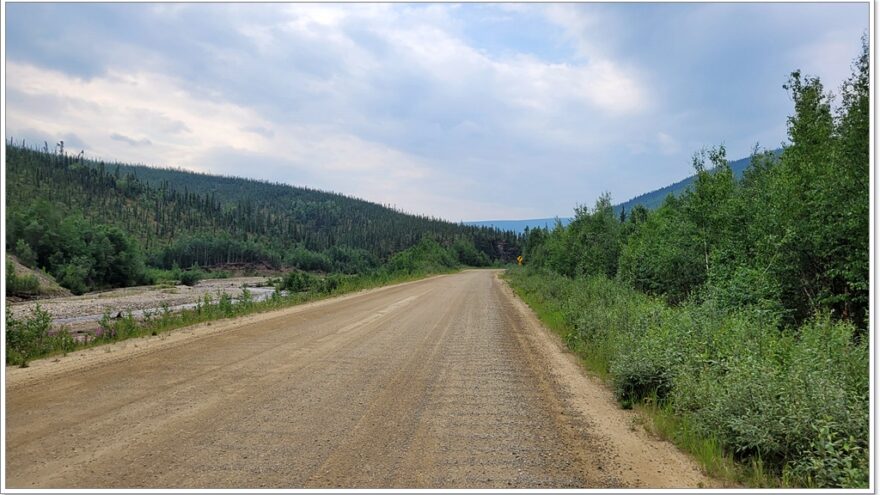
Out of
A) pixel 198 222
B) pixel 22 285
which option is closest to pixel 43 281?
pixel 22 285

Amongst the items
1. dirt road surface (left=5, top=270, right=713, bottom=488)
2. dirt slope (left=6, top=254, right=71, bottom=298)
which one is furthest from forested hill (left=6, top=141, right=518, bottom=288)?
dirt road surface (left=5, top=270, right=713, bottom=488)

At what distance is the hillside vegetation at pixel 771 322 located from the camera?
4363mm

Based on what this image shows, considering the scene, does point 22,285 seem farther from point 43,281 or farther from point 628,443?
point 628,443

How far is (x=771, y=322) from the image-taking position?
904 centimetres

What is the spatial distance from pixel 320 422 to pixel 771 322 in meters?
8.15

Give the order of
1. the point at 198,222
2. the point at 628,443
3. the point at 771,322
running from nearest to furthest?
the point at 628,443
the point at 771,322
the point at 198,222

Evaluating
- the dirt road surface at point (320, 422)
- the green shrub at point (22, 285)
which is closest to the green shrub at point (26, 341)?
the dirt road surface at point (320, 422)

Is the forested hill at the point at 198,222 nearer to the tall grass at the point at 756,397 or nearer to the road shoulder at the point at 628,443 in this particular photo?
the road shoulder at the point at 628,443

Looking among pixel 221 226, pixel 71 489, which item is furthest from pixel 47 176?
pixel 71 489

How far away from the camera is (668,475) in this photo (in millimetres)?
4414

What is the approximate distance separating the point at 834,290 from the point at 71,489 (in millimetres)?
12454

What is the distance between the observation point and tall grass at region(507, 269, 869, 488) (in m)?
4.12

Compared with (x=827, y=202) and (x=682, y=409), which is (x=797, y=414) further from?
(x=827, y=202)

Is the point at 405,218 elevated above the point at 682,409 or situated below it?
above
